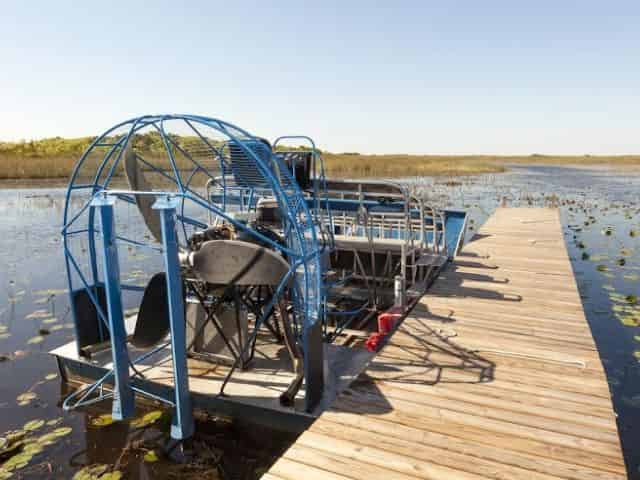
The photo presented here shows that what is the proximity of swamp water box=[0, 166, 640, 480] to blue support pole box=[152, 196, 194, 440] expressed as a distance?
647mm

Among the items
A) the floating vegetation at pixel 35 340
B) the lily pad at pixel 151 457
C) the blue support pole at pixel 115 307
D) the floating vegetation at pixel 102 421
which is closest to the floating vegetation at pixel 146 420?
the floating vegetation at pixel 102 421

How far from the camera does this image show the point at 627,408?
5.99 metres

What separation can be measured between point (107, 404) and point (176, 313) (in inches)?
103

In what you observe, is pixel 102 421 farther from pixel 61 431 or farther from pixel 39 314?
pixel 39 314

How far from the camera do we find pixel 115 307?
4465 mm

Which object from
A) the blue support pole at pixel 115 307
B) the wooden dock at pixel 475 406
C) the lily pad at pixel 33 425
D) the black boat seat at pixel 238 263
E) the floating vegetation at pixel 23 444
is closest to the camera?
the wooden dock at pixel 475 406

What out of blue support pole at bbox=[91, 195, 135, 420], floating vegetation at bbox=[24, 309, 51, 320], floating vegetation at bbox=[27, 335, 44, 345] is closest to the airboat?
blue support pole at bbox=[91, 195, 135, 420]

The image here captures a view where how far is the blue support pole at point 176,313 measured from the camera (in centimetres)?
405

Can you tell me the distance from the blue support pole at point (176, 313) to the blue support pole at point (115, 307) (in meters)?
0.66

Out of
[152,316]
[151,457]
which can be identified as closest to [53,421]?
[151,457]

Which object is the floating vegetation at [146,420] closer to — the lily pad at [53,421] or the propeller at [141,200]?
the lily pad at [53,421]

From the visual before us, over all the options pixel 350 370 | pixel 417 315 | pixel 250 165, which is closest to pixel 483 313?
pixel 417 315

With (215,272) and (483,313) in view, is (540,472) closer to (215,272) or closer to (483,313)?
(215,272)

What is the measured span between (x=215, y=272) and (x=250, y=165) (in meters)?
1.82
